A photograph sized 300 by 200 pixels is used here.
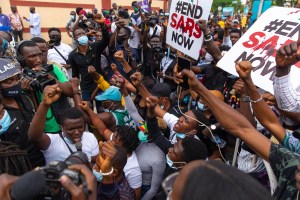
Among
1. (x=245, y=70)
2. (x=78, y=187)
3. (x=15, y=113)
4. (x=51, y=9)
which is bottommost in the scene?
(x=51, y=9)

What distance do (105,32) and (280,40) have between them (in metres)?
2.70

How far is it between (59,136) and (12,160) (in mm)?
774

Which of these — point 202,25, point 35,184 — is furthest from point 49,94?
point 202,25

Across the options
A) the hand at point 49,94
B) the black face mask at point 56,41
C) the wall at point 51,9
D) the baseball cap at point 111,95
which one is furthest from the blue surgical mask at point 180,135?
the wall at point 51,9

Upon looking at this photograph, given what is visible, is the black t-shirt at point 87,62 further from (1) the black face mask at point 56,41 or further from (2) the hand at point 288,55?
(2) the hand at point 288,55

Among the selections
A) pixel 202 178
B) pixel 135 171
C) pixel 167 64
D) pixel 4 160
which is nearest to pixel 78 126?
pixel 135 171

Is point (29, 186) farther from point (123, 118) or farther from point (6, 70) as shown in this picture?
point (123, 118)

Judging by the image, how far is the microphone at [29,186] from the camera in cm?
97

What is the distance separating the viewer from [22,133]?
6.88ft

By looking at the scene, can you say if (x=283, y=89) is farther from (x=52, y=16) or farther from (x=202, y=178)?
(x=52, y=16)

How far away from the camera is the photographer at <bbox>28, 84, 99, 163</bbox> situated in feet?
6.37

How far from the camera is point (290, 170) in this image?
1.44 metres

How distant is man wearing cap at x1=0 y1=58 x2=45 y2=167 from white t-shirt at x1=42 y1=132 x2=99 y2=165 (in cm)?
7

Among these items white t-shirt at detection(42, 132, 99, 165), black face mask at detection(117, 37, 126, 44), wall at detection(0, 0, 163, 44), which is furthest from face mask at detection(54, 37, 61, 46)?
wall at detection(0, 0, 163, 44)
